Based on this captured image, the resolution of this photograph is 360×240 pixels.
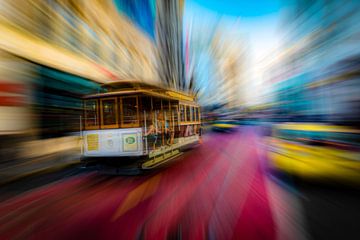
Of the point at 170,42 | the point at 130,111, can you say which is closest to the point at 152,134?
the point at 130,111

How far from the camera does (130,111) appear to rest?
6.65 m

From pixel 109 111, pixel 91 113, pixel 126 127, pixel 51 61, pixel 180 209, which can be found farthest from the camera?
pixel 51 61

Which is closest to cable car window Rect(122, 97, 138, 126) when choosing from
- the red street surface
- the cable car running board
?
the cable car running board

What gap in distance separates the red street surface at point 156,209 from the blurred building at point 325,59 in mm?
1943

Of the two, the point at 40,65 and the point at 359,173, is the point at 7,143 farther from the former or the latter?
the point at 359,173

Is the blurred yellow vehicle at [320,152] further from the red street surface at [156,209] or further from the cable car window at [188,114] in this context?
the cable car window at [188,114]

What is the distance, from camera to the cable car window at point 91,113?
23.0ft

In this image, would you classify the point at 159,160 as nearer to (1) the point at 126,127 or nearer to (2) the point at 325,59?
(1) the point at 126,127

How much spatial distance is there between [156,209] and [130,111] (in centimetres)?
306

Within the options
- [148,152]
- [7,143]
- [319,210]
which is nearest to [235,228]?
[319,210]

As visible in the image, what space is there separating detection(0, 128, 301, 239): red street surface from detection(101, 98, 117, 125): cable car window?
144 centimetres

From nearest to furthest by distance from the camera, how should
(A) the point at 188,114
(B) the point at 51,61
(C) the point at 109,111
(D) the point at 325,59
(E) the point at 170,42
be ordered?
(D) the point at 325,59 < (C) the point at 109,111 < (B) the point at 51,61 < (A) the point at 188,114 < (E) the point at 170,42

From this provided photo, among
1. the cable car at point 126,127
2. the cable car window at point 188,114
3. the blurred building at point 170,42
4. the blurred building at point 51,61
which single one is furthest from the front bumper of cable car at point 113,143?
the blurred building at point 170,42

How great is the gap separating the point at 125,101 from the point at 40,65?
4326 mm
